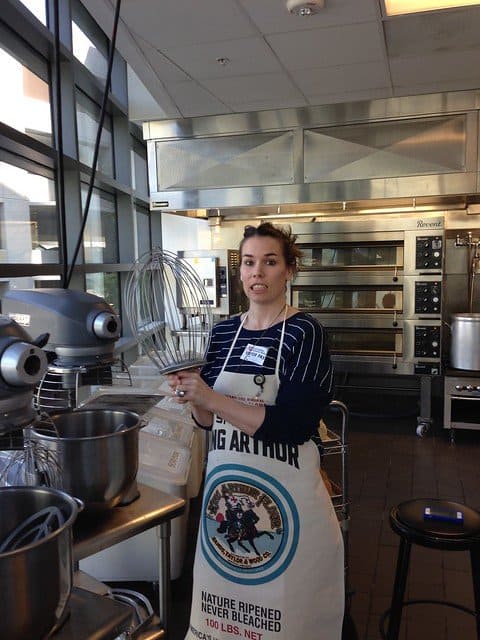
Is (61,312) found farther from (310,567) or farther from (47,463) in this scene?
(310,567)

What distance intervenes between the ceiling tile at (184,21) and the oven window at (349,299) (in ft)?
7.75

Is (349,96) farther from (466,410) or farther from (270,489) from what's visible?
(270,489)

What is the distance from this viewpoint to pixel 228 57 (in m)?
3.01

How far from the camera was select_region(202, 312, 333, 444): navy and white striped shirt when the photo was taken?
138 centimetres

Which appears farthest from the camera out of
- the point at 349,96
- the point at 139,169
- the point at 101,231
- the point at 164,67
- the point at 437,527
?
the point at 139,169

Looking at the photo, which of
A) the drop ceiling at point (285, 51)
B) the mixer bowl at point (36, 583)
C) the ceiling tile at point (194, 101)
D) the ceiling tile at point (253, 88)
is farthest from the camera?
the ceiling tile at point (194, 101)

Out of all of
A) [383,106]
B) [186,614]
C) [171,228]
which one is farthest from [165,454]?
[171,228]

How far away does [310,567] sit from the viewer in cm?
144

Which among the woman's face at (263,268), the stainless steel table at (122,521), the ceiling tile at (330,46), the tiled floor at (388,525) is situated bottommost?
the tiled floor at (388,525)

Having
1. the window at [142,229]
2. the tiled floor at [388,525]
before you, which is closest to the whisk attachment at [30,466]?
the tiled floor at [388,525]

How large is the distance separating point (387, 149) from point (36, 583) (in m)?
3.88

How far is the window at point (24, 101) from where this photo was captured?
106 inches

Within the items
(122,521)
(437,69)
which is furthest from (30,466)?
(437,69)

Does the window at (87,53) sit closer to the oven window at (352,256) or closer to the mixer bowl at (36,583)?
the oven window at (352,256)
